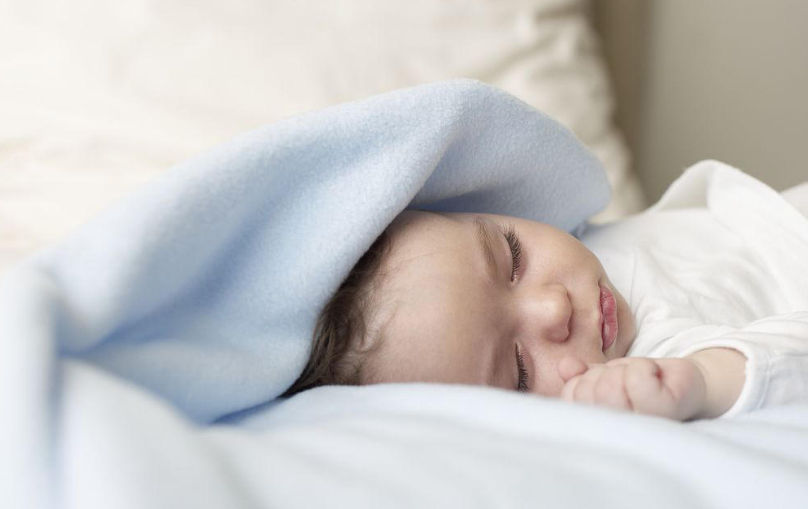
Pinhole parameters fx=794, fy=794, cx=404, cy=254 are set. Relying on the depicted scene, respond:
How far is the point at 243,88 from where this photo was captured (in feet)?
3.82

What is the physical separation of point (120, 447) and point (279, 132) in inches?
15.2

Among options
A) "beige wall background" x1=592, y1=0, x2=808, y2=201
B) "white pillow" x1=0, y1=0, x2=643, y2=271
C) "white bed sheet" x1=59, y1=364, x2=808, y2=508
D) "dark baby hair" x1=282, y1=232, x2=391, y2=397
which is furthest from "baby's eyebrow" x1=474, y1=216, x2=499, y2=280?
"beige wall background" x1=592, y1=0, x2=808, y2=201

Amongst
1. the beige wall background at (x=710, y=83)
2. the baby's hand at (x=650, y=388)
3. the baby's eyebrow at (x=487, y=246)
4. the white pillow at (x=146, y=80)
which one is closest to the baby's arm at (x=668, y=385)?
the baby's hand at (x=650, y=388)

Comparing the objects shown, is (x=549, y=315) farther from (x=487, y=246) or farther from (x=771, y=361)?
(x=771, y=361)

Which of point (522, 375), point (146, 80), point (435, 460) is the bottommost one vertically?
point (522, 375)

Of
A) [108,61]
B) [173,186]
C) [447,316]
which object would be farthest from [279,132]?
[108,61]

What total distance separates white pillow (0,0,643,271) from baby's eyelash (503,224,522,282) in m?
0.43

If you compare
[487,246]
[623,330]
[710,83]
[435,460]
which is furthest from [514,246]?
[710,83]

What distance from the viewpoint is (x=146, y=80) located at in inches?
45.2

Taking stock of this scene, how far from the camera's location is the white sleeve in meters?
0.66

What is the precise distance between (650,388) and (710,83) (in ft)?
4.20

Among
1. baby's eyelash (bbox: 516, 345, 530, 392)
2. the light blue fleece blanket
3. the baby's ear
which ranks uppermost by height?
the light blue fleece blanket

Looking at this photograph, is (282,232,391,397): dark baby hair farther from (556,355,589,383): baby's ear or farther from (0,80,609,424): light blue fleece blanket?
(556,355,589,383): baby's ear

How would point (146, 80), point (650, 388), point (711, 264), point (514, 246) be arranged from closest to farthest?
point (650, 388)
point (514, 246)
point (711, 264)
point (146, 80)
